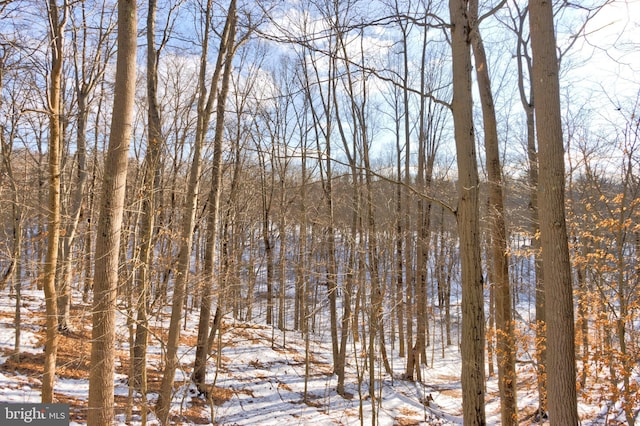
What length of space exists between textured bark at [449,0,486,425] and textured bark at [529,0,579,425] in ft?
2.50

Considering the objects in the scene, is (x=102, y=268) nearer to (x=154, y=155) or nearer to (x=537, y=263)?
(x=154, y=155)

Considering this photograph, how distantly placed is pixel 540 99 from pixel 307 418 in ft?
25.9

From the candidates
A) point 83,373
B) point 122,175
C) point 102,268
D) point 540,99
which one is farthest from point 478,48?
point 83,373

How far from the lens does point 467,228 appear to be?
10.5 ft

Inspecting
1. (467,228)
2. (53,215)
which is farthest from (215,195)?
(467,228)

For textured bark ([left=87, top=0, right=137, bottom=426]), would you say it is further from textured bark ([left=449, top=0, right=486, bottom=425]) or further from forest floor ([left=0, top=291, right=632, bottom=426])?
textured bark ([left=449, top=0, right=486, bottom=425])

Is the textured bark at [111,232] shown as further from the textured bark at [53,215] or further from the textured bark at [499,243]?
the textured bark at [499,243]

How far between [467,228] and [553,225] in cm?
92

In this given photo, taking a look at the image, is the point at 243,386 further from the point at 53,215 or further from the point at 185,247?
the point at 53,215

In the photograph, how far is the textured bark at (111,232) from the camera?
12.2 feet

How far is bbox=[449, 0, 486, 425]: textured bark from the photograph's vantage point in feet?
10.1

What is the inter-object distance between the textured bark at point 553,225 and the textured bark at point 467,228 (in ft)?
2.50

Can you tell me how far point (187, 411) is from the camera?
7.14 m

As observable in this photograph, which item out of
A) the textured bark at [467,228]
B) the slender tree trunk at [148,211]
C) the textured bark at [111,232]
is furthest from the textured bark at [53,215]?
the textured bark at [467,228]
